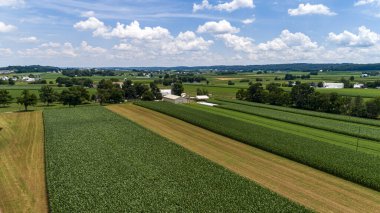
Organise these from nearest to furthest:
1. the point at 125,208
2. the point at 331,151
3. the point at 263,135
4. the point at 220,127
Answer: the point at 125,208 < the point at 331,151 < the point at 263,135 < the point at 220,127

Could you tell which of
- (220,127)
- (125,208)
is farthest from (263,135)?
(125,208)

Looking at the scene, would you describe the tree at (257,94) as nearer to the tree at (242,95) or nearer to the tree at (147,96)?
the tree at (242,95)

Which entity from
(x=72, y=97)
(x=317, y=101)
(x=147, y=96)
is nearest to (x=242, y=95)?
(x=317, y=101)

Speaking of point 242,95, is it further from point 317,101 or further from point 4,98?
point 4,98

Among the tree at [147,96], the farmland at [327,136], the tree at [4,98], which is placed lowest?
the farmland at [327,136]

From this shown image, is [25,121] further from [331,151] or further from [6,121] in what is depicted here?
[331,151]

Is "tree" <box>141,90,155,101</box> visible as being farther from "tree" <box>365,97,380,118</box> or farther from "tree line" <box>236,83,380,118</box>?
"tree" <box>365,97,380,118</box>

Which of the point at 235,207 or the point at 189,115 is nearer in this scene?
the point at 235,207

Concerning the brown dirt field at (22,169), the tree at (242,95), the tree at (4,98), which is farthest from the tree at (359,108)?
the tree at (4,98)
